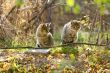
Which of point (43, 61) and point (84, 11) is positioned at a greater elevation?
point (84, 11)

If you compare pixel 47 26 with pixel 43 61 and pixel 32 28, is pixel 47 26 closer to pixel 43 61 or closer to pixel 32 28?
pixel 43 61

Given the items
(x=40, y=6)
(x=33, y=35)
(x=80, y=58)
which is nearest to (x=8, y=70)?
(x=80, y=58)

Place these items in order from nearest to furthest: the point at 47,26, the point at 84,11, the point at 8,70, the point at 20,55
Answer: the point at 8,70 → the point at 20,55 → the point at 47,26 → the point at 84,11

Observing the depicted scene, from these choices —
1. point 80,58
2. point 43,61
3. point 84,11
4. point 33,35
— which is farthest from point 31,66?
point 84,11

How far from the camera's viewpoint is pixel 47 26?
32.9 ft

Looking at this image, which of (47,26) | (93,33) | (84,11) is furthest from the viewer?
(84,11)

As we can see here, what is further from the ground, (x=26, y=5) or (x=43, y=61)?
(x=26, y=5)

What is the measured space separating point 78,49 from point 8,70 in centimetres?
216

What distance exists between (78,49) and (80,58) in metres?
0.44

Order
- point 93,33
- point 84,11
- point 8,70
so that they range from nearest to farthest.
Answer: point 8,70
point 93,33
point 84,11

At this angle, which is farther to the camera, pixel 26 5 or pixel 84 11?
pixel 84 11

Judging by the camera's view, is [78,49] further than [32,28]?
No

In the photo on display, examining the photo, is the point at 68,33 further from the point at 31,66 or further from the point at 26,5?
the point at 26,5

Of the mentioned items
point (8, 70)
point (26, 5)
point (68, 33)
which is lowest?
point (8, 70)
